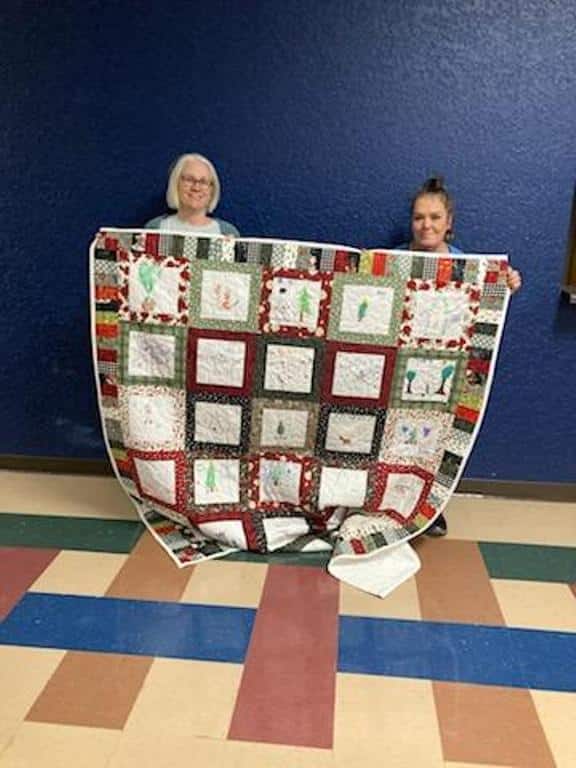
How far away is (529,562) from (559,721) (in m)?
0.67

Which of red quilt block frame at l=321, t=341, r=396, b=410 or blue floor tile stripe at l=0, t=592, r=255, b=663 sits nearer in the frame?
blue floor tile stripe at l=0, t=592, r=255, b=663

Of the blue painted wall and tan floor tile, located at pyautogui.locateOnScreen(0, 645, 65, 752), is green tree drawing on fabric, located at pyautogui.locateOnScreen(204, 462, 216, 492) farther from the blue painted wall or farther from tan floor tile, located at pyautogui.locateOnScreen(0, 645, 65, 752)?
the blue painted wall

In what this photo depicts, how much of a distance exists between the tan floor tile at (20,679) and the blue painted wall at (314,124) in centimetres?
130

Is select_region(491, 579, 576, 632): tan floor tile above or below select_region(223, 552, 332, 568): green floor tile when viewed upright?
above

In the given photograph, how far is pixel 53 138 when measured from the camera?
→ 2320 mm

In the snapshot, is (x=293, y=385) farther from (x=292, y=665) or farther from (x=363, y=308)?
(x=292, y=665)

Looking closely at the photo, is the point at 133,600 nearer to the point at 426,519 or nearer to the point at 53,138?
the point at 426,519

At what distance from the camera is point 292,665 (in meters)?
1.59

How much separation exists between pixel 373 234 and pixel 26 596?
4.94 feet

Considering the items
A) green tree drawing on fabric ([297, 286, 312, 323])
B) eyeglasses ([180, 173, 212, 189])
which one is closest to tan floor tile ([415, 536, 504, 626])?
green tree drawing on fabric ([297, 286, 312, 323])

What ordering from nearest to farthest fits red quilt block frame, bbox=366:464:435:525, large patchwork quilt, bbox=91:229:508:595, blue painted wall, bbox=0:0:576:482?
large patchwork quilt, bbox=91:229:508:595 → red quilt block frame, bbox=366:464:435:525 → blue painted wall, bbox=0:0:576:482

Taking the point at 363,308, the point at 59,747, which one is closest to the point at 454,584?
the point at 363,308

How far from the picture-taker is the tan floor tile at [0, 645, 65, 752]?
1.41 metres

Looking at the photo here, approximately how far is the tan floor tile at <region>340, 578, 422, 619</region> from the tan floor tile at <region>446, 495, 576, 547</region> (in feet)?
1.36
